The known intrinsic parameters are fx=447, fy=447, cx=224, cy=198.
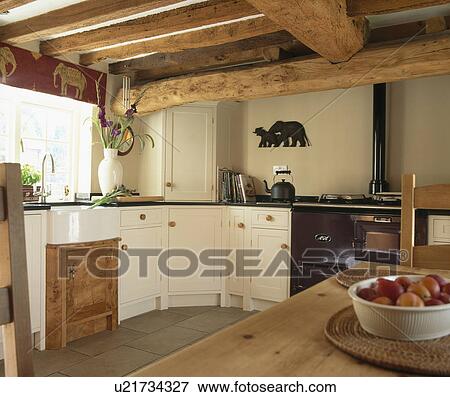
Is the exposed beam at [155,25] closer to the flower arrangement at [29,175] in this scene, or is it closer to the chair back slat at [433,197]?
the flower arrangement at [29,175]

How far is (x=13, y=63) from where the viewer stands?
331cm

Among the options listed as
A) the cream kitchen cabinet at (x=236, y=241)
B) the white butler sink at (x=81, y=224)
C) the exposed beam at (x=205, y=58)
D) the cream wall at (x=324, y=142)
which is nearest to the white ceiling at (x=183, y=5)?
the exposed beam at (x=205, y=58)

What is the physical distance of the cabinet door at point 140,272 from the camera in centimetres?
342

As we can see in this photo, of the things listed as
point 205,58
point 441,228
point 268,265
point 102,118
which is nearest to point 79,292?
point 102,118

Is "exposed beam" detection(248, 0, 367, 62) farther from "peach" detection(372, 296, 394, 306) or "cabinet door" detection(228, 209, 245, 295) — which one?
"peach" detection(372, 296, 394, 306)

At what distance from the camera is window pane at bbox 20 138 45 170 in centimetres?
361

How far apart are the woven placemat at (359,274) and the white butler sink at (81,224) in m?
2.09

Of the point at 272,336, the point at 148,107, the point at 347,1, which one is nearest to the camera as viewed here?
the point at 272,336

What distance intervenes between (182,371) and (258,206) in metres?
3.13

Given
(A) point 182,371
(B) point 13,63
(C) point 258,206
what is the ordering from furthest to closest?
1. (C) point 258,206
2. (B) point 13,63
3. (A) point 182,371

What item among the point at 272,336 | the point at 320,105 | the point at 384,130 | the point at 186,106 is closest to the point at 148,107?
the point at 186,106

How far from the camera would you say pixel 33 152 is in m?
3.68

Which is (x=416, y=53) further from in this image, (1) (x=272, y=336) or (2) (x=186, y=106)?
(1) (x=272, y=336)

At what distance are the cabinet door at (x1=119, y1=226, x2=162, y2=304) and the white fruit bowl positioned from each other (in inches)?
112
